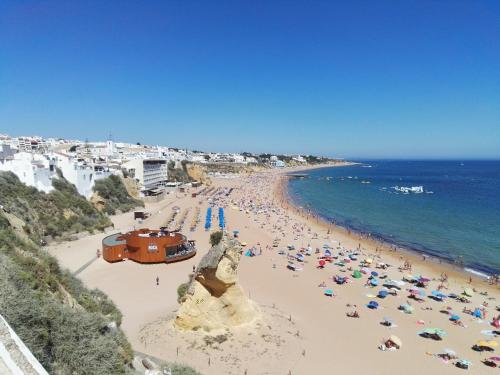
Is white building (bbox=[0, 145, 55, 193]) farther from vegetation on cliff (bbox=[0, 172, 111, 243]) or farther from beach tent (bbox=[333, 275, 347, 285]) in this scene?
beach tent (bbox=[333, 275, 347, 285])

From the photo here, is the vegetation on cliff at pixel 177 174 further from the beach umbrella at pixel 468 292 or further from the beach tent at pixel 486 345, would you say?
the beach tent at pixel 486 345

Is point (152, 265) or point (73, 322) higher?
point (73, 322)

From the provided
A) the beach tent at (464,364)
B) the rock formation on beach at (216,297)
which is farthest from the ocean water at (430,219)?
the rock formation on beach at (216,297)

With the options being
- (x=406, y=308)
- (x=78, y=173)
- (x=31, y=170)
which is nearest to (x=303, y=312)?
(x=406, y=308)

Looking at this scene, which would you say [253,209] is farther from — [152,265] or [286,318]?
[286,318]

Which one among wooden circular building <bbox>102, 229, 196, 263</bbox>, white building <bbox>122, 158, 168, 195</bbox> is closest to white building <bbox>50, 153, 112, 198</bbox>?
white building <bbox>122, 158, 168, 195</bbox>

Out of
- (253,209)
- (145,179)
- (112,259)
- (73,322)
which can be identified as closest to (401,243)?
(253,209)
